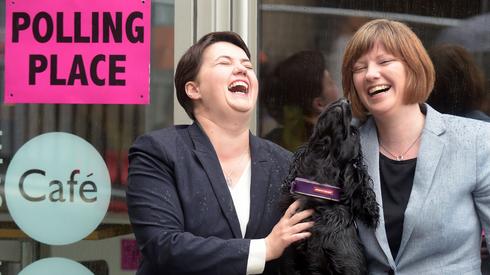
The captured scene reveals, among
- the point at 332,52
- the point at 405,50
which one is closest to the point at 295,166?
the point at 405,50

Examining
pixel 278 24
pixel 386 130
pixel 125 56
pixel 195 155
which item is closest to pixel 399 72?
pixel 386 130

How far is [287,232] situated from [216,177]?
33 centimetres

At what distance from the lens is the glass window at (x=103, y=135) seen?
12.4 feet

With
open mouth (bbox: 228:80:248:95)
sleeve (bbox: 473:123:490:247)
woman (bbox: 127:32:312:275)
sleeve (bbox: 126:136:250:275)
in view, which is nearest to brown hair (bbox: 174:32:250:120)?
woman (bbox: 127:32:312:275)

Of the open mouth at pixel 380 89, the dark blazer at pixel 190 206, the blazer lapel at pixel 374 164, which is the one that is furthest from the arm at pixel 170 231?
the open mouth at pixel 380 89

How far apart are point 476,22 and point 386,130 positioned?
4.55ft

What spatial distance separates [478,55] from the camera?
3719 mm

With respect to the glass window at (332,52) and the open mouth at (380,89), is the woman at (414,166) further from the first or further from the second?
the glass window at (332,52)

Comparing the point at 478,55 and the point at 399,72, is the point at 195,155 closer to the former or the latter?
the point at 399,72

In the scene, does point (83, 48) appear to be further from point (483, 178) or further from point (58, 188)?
point (483, 178)

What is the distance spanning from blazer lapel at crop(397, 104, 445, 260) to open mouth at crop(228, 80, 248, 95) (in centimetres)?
60

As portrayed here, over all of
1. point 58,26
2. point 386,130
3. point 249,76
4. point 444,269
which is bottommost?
point 444,269

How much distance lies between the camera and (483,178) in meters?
2.46

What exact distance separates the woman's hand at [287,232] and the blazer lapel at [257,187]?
5.3 inches
